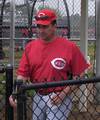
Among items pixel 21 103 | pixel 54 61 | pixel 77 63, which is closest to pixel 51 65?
pixel 54 61

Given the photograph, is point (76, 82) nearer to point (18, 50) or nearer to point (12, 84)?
point (12, 84)

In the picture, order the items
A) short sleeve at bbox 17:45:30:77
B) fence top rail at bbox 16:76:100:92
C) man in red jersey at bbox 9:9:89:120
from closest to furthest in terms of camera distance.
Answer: fence top rail at bbox 16:76:100:92, man in red jersey at bbox 9:9:89:120, short sleeve at bbox 17:45:30:77

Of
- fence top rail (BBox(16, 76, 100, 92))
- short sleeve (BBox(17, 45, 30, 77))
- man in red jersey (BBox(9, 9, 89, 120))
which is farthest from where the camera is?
short sleeve (BBox(17, 45, 30, 77))

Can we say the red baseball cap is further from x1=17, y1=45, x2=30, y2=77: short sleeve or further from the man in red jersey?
x1=17, y1=45, x2=30, y2=77: short sleeve

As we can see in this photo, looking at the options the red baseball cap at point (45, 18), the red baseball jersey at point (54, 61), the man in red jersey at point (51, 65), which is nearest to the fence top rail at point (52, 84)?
the man in red jersey at point (51, 65)

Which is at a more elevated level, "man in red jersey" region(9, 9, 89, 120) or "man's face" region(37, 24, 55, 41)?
"man's face" region(37, 24, 55, 41)

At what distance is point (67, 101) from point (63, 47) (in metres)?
0.48

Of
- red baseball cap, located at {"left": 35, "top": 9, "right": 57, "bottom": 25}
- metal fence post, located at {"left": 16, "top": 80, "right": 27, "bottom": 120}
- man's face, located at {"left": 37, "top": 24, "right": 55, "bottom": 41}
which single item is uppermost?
red baseball cap, located at {"left": 35, "top": 9, "right": 57, "bottom": 25}

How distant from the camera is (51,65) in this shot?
4.23 meters

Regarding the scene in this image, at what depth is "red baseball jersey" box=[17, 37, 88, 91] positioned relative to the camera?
4234 millimetres

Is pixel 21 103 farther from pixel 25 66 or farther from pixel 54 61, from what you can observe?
pixel 25 66

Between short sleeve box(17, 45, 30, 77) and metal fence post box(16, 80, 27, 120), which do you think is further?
short sleeve box(17, 45, 30, 77)

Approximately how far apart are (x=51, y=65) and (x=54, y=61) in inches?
1.8

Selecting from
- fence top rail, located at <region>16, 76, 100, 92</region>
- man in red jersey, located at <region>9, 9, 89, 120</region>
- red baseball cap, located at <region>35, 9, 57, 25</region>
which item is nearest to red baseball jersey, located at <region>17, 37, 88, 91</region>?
man in red jersey, located at <region>9, 9, 89, 120</region>
